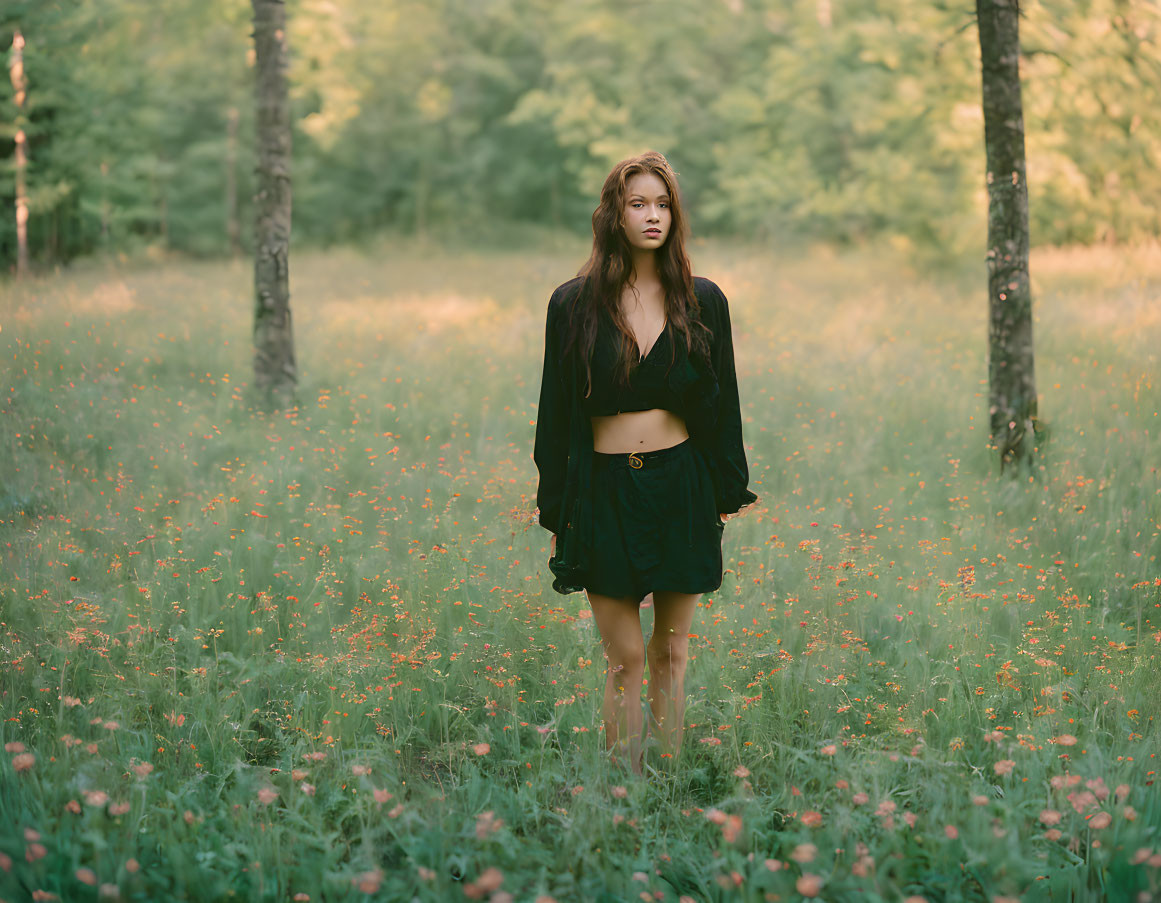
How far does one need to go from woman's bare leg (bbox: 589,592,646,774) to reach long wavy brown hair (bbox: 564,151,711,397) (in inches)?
32.0

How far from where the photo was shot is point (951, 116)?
1427cm

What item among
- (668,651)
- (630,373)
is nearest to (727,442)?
(630,373)

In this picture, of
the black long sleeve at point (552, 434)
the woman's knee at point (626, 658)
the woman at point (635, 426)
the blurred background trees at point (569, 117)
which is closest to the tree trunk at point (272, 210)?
the blurred background trees at point (569, 117)

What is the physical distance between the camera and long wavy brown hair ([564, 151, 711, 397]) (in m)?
3.07

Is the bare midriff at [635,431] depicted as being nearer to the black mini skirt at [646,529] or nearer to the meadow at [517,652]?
the black mini skirt at [646,529]

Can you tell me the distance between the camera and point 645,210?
3.04m

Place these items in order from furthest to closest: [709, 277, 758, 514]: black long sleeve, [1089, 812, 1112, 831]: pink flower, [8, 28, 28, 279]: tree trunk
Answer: [8, 28, 28, 279]: tree trunk, [709, 277, 758, 514]: black long sleeve, [1089, 812, 1112, 831]: pink flower

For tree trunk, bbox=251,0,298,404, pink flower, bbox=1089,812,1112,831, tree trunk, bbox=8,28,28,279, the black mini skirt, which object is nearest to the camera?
pink flower, bbox=1089,812,1112,831

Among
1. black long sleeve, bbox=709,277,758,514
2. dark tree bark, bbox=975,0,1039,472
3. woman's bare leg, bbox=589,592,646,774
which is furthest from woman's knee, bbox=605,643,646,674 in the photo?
dark tree bark, bbox=975,0,1039,472

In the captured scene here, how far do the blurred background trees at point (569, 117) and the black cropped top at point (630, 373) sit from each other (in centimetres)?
541

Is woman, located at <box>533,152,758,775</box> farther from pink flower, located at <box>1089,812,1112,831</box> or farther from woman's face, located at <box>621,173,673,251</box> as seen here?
pink flower, located at <box>1089,812,1112,831</box>

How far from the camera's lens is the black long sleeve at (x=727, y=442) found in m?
3.29

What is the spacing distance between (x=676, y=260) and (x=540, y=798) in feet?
6.67

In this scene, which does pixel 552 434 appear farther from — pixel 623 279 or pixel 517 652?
pixel 517 652
